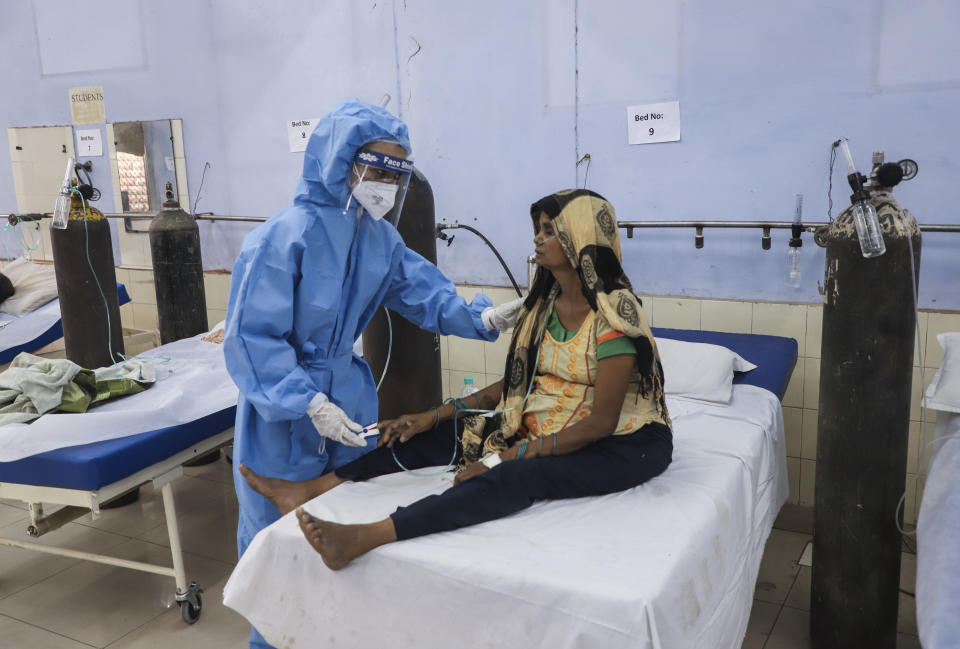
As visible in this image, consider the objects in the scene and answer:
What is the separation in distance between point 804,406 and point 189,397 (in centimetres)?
235

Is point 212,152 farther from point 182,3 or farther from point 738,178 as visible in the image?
point 738,178

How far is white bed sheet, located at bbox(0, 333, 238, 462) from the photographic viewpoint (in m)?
2.28

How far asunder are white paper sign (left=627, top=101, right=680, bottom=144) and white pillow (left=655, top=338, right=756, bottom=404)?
2.94ft

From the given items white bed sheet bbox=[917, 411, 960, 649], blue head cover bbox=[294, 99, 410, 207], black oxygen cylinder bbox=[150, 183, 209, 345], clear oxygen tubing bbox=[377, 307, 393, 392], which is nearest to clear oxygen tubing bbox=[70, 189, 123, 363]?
black oxygen cylinder bbox=[150, 183, 209, 345]

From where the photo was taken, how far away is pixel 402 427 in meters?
2.14

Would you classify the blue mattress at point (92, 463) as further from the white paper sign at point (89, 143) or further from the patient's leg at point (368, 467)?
the white paper sign at point (89, 143)

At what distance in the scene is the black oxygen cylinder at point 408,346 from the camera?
8.92 feet

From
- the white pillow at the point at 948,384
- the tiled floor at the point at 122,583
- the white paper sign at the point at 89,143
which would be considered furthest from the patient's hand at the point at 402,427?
the white paper sign at the point at 89,143

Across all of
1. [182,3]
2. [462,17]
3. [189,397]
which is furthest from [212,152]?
[189,397]

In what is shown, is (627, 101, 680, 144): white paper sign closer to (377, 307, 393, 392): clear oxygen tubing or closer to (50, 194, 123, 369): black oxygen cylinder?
(377, 307, 393, 392): clear oxygen tubing

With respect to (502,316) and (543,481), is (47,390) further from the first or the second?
(543,481)

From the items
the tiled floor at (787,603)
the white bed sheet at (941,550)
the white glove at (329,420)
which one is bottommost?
the tiled floor at (787,603)

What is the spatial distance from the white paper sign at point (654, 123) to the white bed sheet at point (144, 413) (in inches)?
75.8

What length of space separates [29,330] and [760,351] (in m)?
3.73
